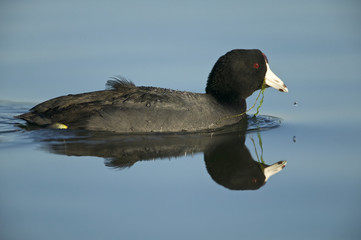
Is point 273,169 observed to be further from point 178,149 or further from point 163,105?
point 163,105

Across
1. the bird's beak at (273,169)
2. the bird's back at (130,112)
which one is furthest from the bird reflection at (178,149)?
the bird's back at (130,112)

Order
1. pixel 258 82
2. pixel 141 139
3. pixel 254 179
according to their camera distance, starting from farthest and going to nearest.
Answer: pixel 258 82, pixel 141 139, pixel 254 179

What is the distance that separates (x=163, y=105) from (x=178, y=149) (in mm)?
922

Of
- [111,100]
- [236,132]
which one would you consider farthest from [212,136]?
[111,100]

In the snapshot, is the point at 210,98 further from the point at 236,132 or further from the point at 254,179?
the point at 254,179

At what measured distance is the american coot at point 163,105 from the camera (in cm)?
764

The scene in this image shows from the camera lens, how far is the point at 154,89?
8.08 meters

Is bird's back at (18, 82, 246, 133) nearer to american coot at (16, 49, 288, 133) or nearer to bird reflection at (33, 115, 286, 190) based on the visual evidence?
american coot at (16, 49, 288, 133)

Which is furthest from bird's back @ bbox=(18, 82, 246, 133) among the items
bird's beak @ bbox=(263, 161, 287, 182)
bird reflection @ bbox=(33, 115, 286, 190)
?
bird's beak @ bbox=(263, 161, 287, 182)

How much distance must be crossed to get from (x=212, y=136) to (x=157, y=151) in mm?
1061

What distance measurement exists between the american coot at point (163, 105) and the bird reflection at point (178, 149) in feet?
0.56

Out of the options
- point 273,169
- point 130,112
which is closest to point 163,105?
point 130,112

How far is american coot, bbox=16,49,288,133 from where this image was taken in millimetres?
7641

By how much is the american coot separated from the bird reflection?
6.7 inches
